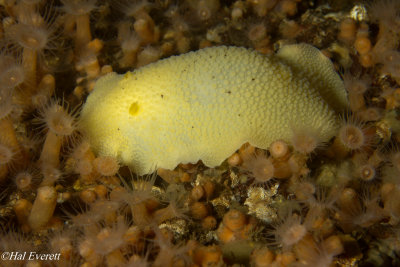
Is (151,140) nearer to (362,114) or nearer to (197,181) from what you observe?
(197,181)

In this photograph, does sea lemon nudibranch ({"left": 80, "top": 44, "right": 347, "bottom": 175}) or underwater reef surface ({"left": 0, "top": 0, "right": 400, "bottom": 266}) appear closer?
underwater reef surface ({"left": 0, "top": 0, "right": 400, "bottom": 266})

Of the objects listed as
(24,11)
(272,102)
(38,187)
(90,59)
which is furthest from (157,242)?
(24,11)

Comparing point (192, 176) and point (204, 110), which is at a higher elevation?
point (204, 110)

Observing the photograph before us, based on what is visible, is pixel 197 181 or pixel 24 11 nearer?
pixel 197 181

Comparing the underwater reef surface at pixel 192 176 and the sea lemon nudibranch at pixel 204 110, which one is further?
the sea lemon nudibranch at pixel 204 110
